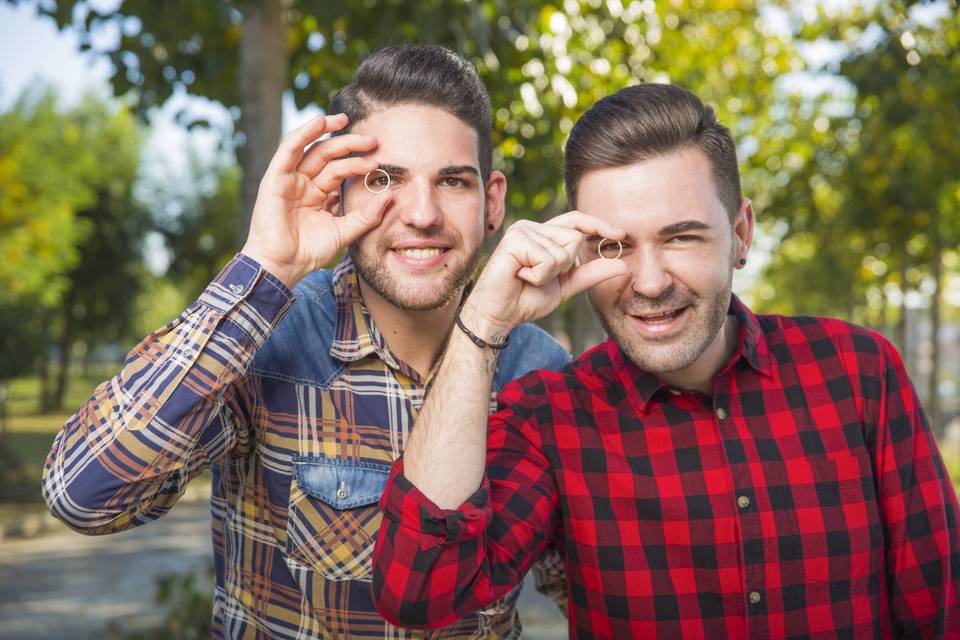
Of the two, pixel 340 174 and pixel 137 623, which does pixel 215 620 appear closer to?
pixel 340 174

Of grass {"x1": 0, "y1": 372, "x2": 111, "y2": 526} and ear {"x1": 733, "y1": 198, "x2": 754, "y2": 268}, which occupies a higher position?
ear {"x1": 733, "y1": 198, "x2": 754, "y2": 268}

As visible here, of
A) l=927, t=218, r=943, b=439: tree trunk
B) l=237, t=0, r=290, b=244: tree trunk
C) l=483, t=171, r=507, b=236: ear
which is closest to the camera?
l=483, t=171, r=507, b=236: ear

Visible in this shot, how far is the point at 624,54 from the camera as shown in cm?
684

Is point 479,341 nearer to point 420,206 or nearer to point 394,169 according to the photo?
point 420,206

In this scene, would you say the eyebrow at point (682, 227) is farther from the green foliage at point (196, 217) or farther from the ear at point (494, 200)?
the green foliage at point (196, 217)

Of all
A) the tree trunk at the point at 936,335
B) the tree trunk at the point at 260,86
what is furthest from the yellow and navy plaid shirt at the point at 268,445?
the tree trunk at the point at 936,335

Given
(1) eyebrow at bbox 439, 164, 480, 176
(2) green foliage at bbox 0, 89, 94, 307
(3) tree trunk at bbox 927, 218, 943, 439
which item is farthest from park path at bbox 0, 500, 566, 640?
(3) tree trunk at bbox 927, 218, 943, 439

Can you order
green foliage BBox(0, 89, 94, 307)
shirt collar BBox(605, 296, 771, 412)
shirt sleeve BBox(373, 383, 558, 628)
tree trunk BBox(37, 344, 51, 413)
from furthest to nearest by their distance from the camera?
tree trunk BBox(37, 344, 51, 413)
green foliage BBox(0, 89, 94, 307)
shirt collar BBox(605, 296, 771, 412)
shirt sleeve BBox(373, 383, 558, 628)

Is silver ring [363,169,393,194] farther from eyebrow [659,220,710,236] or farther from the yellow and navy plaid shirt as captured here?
eyebrow [659,220,710,236]

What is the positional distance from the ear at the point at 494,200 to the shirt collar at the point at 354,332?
459mm

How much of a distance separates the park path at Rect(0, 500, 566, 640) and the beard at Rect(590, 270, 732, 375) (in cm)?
558

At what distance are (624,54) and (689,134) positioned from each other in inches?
185

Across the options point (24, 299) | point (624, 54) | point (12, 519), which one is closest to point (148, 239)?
point (24, 299)

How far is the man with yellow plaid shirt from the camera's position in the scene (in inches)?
84.3
